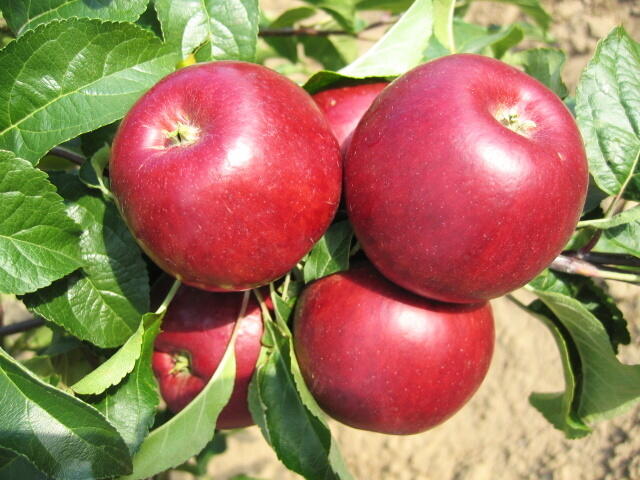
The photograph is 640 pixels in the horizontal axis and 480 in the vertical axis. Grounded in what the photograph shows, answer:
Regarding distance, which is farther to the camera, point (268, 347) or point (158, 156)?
point (268, 347)

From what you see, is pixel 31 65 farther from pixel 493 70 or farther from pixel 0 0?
pixel 493 70

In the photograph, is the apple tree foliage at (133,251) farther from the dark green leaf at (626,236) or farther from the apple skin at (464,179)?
the apple skin at (464,179)

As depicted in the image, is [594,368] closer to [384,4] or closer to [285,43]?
[384,4]

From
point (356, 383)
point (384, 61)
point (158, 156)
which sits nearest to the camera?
point (158, 156)

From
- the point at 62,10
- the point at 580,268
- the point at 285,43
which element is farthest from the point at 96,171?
the point at 285,43

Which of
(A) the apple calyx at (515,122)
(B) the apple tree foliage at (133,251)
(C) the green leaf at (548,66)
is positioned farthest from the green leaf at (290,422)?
(C) the green leaf at (548,66)

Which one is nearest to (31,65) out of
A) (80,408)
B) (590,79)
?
(80,408)
